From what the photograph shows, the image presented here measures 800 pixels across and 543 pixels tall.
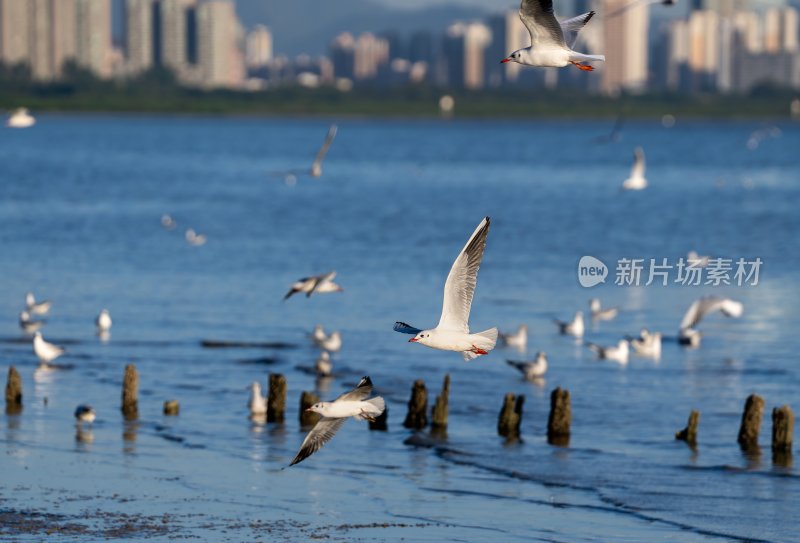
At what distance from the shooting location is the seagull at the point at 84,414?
24797 mm

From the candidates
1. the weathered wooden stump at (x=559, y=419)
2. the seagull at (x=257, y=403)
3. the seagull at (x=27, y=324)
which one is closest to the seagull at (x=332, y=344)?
the seagull at (x=27, y=324)

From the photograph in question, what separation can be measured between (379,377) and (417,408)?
19.6 feet

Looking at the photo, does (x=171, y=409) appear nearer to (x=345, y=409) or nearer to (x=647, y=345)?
(x=345, y=409)

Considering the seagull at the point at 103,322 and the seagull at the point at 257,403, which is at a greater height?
the seagull at the point at 103,322

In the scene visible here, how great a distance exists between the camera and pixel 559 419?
82.9 feet

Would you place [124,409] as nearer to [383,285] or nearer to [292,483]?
[292,483]

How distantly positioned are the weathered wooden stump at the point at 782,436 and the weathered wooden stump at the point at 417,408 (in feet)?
17.7

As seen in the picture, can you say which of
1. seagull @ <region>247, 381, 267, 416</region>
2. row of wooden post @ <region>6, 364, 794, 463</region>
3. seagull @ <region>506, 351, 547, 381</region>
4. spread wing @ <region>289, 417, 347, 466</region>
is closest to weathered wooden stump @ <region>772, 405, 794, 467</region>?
row of wooden post @ <region>6, 364, 794, 463</region>

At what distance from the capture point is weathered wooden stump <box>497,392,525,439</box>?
25.4m

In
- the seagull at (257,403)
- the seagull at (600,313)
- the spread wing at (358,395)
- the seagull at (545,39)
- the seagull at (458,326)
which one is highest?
the seagull at (545,39)

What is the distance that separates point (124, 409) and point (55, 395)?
248 cm

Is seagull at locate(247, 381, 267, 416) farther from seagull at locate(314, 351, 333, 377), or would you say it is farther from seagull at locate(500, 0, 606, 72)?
seagull at locate(500, 0, 606, 72)

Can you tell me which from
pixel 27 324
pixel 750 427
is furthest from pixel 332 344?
pixel 750 427

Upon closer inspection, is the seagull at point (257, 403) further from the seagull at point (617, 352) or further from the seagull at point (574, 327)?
the seagull at point (574, 327)
